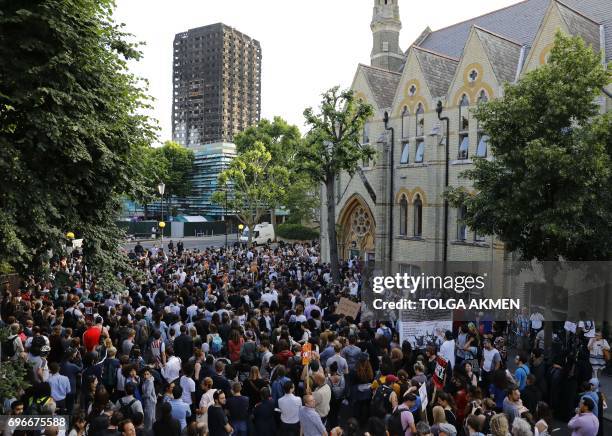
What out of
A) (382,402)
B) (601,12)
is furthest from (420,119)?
(382,402)

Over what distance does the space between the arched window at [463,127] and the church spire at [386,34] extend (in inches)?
579

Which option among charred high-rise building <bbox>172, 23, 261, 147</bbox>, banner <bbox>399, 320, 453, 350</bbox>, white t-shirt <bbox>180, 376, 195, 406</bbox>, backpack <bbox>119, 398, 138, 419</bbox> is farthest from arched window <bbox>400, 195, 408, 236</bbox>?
charred high-rise building <bbox>172, 23, 261, 147</bbox>

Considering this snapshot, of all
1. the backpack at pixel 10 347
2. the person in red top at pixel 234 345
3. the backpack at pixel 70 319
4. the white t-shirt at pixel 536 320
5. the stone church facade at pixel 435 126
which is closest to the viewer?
the backpack at pixel 10 347

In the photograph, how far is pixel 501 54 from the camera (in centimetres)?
2747

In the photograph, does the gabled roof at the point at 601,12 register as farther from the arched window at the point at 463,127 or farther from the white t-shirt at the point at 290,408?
the white t-shirt at the point at 290,408

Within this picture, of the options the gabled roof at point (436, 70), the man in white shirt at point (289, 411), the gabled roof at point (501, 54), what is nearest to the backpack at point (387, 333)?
the man in white shirt at point (289, 411)

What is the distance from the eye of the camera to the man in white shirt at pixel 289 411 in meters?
9.07

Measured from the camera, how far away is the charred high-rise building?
126812 mm

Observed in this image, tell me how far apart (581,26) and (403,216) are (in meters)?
13.8

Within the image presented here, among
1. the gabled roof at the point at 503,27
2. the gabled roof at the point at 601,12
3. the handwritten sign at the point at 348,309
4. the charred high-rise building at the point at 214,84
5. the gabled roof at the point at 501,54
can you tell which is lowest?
the handwritten sign at the point at 348,309

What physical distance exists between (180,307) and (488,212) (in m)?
10.3

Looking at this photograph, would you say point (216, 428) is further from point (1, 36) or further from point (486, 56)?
point (486, 56)

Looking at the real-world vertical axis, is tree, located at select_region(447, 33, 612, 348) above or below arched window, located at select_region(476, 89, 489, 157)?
below

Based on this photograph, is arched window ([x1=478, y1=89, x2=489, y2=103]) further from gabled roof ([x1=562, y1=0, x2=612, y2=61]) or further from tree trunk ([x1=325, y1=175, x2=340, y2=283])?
tree trunk ([x1=325, y1=175, x2=340, y2=283])
